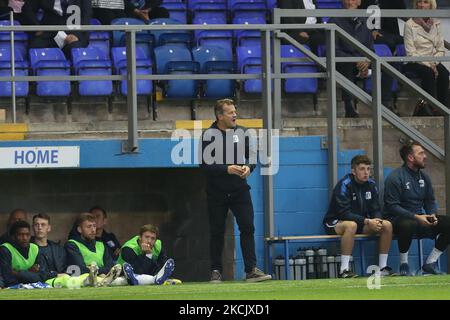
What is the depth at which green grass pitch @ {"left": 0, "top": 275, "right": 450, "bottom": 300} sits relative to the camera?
1177cm

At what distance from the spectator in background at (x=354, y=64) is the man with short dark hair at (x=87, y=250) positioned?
11.2ft

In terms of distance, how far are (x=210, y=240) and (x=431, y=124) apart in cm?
315

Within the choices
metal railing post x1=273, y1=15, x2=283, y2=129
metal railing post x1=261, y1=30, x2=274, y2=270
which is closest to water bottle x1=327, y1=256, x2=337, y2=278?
metal railing post x1=261, y1=30, x2=274, y2=270

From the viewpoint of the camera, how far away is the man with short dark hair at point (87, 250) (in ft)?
47.5

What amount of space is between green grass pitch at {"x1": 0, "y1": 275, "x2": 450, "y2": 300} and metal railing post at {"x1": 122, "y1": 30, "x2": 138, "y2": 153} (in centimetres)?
204

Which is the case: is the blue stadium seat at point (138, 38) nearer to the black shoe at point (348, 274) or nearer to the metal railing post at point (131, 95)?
the metal railing post at point (131, 95)

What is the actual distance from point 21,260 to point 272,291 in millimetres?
3023

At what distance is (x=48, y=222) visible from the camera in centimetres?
1474

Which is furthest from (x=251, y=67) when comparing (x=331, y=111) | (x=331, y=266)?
(x=331, y=266)

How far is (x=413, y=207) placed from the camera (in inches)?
599

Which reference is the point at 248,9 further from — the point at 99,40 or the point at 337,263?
the point at 337,263

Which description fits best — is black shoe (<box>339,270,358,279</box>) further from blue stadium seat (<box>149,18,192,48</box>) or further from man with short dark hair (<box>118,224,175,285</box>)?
blue stadium seat (<box>149,18,192,48</box>)

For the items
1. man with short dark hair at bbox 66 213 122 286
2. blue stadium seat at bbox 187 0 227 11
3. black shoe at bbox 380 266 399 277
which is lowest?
black shoe at bbox 380 266 399 277
